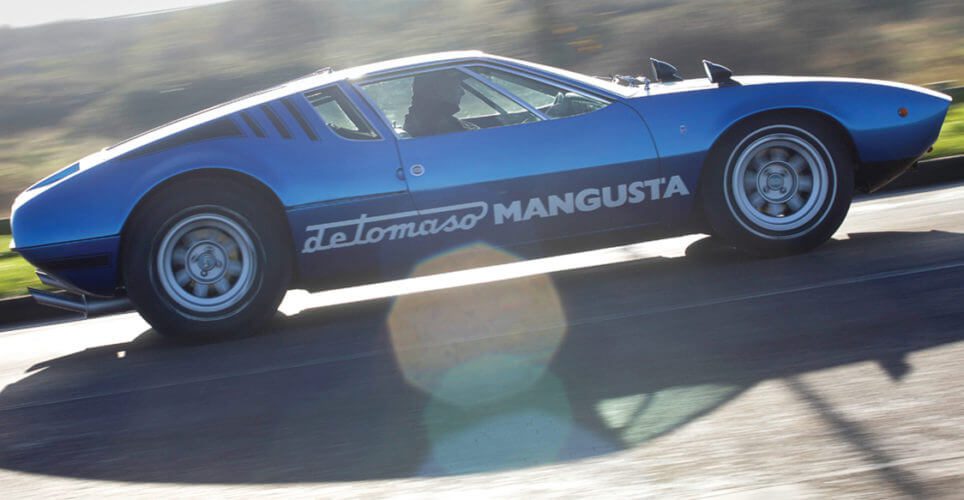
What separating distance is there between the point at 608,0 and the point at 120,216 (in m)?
21.6

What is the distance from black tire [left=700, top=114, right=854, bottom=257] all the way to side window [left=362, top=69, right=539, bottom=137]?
3.51 ft

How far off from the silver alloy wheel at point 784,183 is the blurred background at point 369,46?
352cm

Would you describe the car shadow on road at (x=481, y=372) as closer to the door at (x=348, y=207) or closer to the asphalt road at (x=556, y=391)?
the asphalt road at (x=556, y=391)

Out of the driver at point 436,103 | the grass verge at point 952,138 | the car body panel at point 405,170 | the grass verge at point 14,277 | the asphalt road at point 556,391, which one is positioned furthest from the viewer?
the grass verge at point 952,138

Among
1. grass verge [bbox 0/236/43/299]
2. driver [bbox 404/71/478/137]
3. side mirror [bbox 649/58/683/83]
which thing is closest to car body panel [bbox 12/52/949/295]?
driver [bbox 404/71/478/137]

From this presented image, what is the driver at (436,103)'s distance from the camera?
5.61 meters

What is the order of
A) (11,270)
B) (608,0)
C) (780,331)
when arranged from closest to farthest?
1. (780,331)
2. (11,270)
3. (608,0)

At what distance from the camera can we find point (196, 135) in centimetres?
549

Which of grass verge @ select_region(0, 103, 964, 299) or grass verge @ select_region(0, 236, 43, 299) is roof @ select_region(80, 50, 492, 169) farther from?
grass verge @ select_region(0, 103, 964, 299)

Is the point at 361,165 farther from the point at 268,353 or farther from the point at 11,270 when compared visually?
the point at 11,270

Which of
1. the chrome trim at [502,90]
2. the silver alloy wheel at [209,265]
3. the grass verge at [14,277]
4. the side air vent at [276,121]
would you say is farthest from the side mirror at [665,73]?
the grass verge at [14,277]

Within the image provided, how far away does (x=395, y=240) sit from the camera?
17.9ft

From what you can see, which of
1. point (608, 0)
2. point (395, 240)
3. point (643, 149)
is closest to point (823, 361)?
point (643, 149)

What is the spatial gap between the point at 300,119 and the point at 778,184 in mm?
2536
